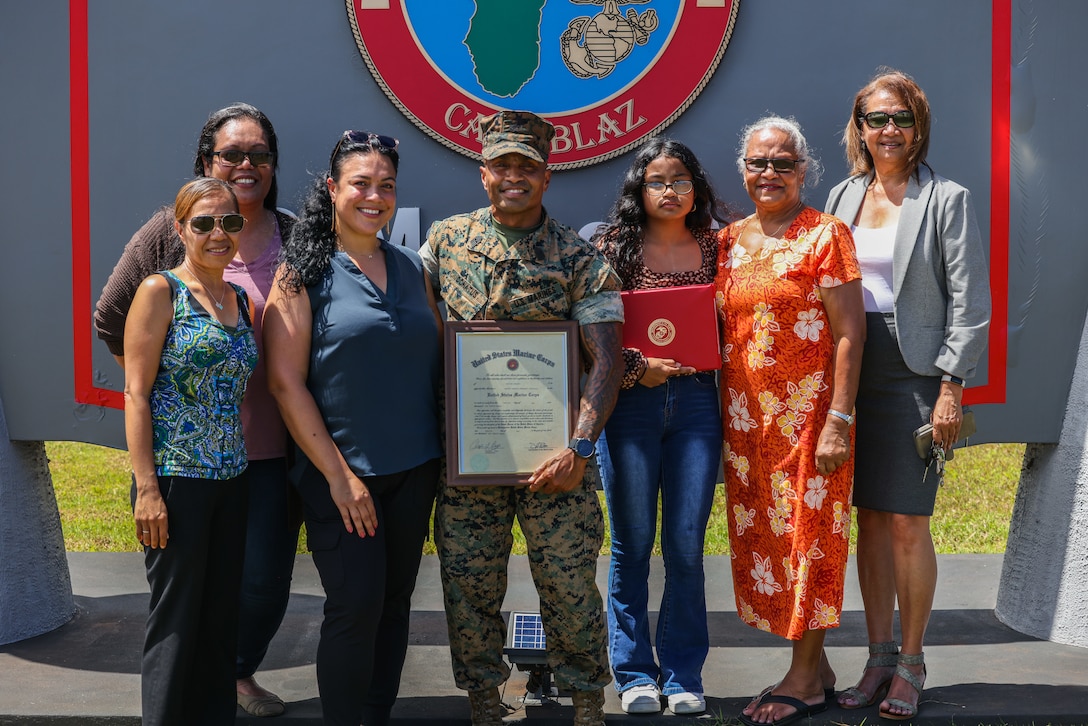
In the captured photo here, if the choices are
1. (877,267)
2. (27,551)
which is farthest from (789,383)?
(27,551)

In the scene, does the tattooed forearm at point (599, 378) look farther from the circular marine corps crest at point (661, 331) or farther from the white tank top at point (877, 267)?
the white tank top at point (877, 267)

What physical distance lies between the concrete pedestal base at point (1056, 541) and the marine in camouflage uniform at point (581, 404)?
2394 millimetres

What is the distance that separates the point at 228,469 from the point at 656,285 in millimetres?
1578

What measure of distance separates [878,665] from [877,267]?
1483 millimetres

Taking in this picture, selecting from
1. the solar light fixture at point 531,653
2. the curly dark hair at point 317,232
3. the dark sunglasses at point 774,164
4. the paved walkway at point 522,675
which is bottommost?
the paved walkway at point 522,675

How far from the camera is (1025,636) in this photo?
194 inches

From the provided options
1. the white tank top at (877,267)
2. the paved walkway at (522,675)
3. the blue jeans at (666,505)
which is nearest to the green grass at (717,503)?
the paved walkway at (522,675)

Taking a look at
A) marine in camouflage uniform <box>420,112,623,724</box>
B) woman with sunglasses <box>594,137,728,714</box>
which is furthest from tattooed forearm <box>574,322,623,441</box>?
woman with sunglasses <box>594,137,728,714</box>

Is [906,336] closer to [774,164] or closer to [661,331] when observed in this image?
[774,164]

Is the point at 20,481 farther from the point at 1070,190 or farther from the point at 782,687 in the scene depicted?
the point at 1070,190

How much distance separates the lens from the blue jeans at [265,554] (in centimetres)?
377

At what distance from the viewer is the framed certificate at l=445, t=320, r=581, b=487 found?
3518mm

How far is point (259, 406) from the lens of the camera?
3.73 metres

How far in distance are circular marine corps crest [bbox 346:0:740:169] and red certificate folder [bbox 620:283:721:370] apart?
1119 millimetres
